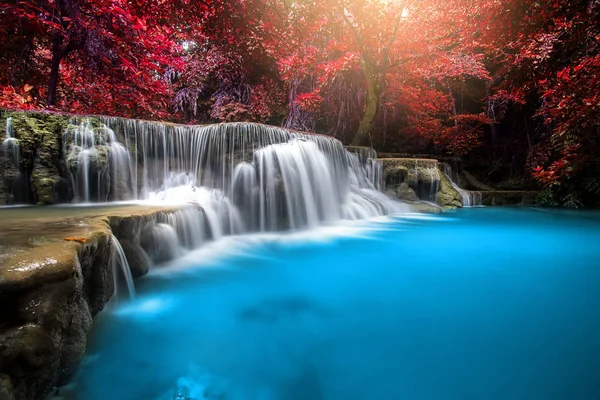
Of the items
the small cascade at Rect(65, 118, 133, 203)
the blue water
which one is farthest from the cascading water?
the blue water

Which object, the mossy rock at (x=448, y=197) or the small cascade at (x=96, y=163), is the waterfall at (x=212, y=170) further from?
the mossy rock at (x=448, y=197)

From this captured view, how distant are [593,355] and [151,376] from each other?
3.20m

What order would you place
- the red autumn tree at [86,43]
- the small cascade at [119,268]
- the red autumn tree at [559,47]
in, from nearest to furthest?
the red autumn tree at [559,47]
the small cascade at [119,268]
the red autumn tree at [86,43]

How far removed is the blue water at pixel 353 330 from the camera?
2002 mm

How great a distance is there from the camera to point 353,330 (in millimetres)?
2730

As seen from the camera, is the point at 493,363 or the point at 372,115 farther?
the point at 372,115

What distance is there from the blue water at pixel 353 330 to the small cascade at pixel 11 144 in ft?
12.7

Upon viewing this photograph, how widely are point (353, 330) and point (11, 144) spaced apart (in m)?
6.67

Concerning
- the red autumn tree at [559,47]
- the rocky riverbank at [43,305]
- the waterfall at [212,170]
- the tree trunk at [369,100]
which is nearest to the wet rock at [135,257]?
the rocky riverbank at [43,305]

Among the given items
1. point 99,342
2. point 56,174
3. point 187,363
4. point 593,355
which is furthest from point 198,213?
point 593,355

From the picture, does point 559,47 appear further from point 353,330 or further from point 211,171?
point 211,171

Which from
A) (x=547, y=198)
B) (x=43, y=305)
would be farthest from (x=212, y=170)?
(x=547, y=198)

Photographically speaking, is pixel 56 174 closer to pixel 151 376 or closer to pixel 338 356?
pixel 151 376

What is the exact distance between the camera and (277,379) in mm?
2080
